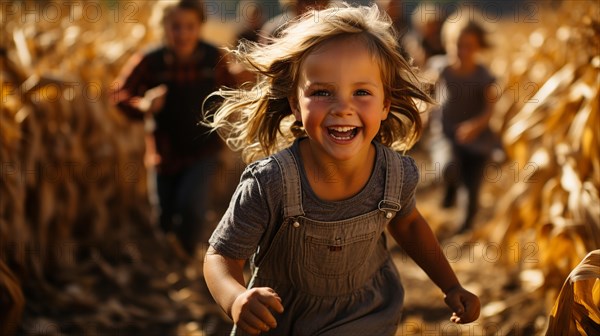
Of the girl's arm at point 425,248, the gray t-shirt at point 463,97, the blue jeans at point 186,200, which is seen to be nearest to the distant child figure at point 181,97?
the blue jeans at point 186,200

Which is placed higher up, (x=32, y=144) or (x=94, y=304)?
(x=32, y=144)

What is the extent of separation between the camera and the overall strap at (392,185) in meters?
2.21

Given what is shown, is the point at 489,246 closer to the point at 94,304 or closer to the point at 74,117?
the point at 94,304

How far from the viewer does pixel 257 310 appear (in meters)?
1.81

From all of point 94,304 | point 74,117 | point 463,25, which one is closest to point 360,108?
point 94,304

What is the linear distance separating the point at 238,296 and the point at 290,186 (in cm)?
36

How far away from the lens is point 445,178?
603cm

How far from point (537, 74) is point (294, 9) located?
8.86 feet

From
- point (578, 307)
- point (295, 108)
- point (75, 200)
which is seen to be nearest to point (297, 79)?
point (295, 108)

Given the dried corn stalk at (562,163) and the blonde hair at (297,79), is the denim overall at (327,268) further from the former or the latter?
the dried corn stalk at (562,163)

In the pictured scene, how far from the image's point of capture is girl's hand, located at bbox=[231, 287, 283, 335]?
1801 mm

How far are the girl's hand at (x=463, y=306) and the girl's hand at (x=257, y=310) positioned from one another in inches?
25.6

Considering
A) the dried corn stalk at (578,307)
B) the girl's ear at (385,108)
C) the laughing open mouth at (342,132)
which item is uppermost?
the girl's ear at (385,108)

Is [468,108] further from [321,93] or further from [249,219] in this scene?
[249,219]
